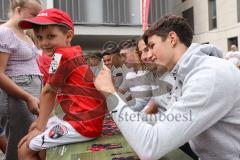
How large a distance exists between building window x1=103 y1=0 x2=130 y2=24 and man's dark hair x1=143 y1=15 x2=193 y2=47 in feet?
42.6

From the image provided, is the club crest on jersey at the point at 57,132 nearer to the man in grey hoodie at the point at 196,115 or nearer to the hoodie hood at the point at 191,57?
the man in grey hoodie at the point at 196,115

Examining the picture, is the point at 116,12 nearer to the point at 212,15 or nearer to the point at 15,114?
the point at 212,15

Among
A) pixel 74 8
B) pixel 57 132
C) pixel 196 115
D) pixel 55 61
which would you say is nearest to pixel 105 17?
pixel 74 8

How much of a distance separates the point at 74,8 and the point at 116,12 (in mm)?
1688

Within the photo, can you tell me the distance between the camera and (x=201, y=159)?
1.47 meters

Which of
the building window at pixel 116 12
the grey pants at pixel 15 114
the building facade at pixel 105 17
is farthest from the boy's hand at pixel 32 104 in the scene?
the building window at pixel 116 12

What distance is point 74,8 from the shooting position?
1423 cm

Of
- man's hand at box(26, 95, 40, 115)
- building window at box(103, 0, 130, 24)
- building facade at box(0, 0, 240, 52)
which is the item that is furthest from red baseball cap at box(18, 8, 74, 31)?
building window at box(103, 0, 130, 24)

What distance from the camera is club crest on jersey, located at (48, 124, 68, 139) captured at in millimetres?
1821

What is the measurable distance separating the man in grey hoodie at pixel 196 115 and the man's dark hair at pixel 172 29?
12 centimetres

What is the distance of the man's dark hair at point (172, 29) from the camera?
156cm

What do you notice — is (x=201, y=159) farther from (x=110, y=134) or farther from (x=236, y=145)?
Result: (x=110, y=134)

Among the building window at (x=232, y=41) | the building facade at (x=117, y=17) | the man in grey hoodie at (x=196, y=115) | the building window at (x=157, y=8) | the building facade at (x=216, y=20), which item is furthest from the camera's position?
the building window at (x=232, y=41)

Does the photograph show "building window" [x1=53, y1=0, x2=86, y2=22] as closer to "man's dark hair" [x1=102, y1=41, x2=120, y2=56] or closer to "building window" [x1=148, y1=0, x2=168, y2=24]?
"building window" [x1=148, y1=0, x2=168, y2=24]
